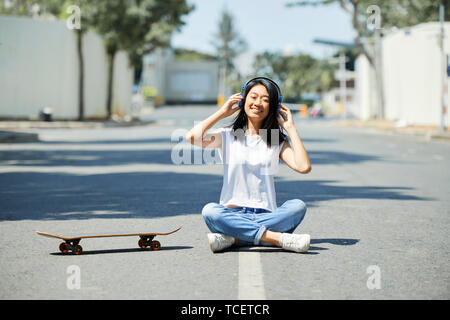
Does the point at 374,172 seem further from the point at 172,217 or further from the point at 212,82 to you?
the point at 212,82

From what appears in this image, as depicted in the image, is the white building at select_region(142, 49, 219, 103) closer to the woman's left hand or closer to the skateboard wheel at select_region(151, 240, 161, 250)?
the skateboard wheel at select_region(151, 240, 161, 250)

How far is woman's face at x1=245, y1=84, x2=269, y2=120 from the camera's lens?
580 cm

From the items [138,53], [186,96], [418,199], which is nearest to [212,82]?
[186,96]

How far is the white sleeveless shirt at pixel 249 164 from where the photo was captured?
5969 mm

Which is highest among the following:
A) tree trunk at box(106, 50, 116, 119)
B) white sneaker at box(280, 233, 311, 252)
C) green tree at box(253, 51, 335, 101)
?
green tree at box(253, 51, 335, 101)

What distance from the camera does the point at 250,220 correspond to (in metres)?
6.00

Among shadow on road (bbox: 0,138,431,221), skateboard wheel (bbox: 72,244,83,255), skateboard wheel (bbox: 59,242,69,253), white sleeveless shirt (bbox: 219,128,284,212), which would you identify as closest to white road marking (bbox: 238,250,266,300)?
white sleeveless shirt (bbox: 219,128,284,212)

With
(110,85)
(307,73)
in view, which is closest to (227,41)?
(307,73)

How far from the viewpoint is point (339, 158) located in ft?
56.4

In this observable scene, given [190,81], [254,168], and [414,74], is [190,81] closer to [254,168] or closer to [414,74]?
[414,74]

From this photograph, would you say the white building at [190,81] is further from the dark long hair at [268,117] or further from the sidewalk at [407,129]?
the dark long hair at [268,117]

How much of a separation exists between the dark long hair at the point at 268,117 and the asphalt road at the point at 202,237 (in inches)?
38.5
